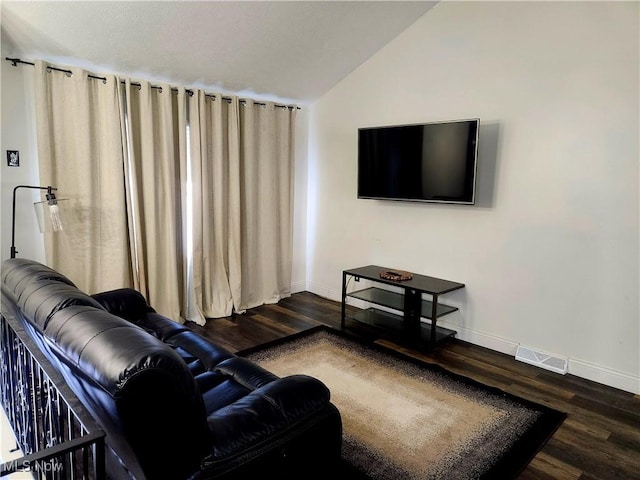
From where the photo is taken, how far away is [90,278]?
339 cm

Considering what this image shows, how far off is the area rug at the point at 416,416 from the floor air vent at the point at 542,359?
0.65 metres

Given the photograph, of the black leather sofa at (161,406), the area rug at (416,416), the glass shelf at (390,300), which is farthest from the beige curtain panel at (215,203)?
the black leather sofa at (161,406)

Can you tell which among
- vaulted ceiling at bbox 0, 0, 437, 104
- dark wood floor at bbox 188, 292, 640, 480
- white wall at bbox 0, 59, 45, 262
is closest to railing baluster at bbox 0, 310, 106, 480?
white wall at bbox 0, 59, 45, 262

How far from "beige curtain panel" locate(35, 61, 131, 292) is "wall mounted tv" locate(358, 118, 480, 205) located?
7.41 feet

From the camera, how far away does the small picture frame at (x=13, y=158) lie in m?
3.02

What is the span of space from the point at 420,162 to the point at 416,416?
214 cm

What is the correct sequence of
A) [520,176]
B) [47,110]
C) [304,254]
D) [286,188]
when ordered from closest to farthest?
[47,110] → [520,176] → [286,188] → [304,254]

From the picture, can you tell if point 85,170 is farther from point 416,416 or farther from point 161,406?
point 416,416

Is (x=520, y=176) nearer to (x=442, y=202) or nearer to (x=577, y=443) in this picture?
(x=442, y=202)

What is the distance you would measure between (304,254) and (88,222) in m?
2.55

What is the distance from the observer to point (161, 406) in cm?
112

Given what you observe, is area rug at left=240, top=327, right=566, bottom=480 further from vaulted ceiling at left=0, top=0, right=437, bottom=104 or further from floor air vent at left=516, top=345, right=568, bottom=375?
vaulted ceiling at left=0, top=0, right=437, bottom=104

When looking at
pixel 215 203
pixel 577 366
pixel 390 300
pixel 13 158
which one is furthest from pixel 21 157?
pixel 577 366

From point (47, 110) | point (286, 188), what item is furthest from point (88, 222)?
point (286, 188)
